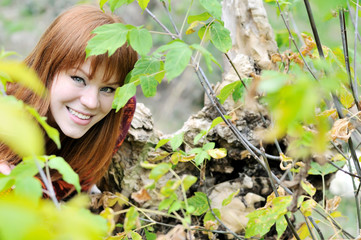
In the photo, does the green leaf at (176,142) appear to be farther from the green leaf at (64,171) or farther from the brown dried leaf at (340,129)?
the green leaf at (64,171)

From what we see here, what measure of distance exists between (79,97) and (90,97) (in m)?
0.06

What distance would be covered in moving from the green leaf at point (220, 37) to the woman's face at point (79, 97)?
0.52 meters

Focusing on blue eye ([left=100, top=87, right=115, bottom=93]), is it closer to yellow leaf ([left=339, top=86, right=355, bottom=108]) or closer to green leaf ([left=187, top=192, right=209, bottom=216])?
green leaf ([left=187, top=192, right=209, bottom=216])

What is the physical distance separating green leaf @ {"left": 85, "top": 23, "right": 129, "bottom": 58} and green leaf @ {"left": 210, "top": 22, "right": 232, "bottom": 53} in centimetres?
24

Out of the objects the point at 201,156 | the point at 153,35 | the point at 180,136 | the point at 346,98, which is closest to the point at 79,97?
the point at 180,136

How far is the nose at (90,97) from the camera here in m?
1.41

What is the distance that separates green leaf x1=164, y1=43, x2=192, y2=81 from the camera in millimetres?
736

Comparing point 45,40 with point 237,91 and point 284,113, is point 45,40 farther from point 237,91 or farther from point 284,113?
point 284,113

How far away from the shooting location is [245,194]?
1.68 meters

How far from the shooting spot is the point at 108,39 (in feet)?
3.04

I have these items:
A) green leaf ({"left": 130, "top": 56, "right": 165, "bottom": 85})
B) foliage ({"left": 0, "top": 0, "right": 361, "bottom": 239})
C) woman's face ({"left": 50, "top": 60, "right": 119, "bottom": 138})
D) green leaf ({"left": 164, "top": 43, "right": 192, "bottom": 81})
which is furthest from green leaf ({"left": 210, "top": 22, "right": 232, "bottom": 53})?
woman's face ({"left": 50, "top": 60, "right": 119, "bottom": 138})

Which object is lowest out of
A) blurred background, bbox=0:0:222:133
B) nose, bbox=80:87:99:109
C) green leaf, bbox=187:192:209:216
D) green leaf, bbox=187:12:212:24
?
blurred background, bbox=0:0:222:133

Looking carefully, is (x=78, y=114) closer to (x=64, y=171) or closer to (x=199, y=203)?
(x=199, y=203)

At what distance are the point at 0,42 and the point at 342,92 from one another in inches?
197
